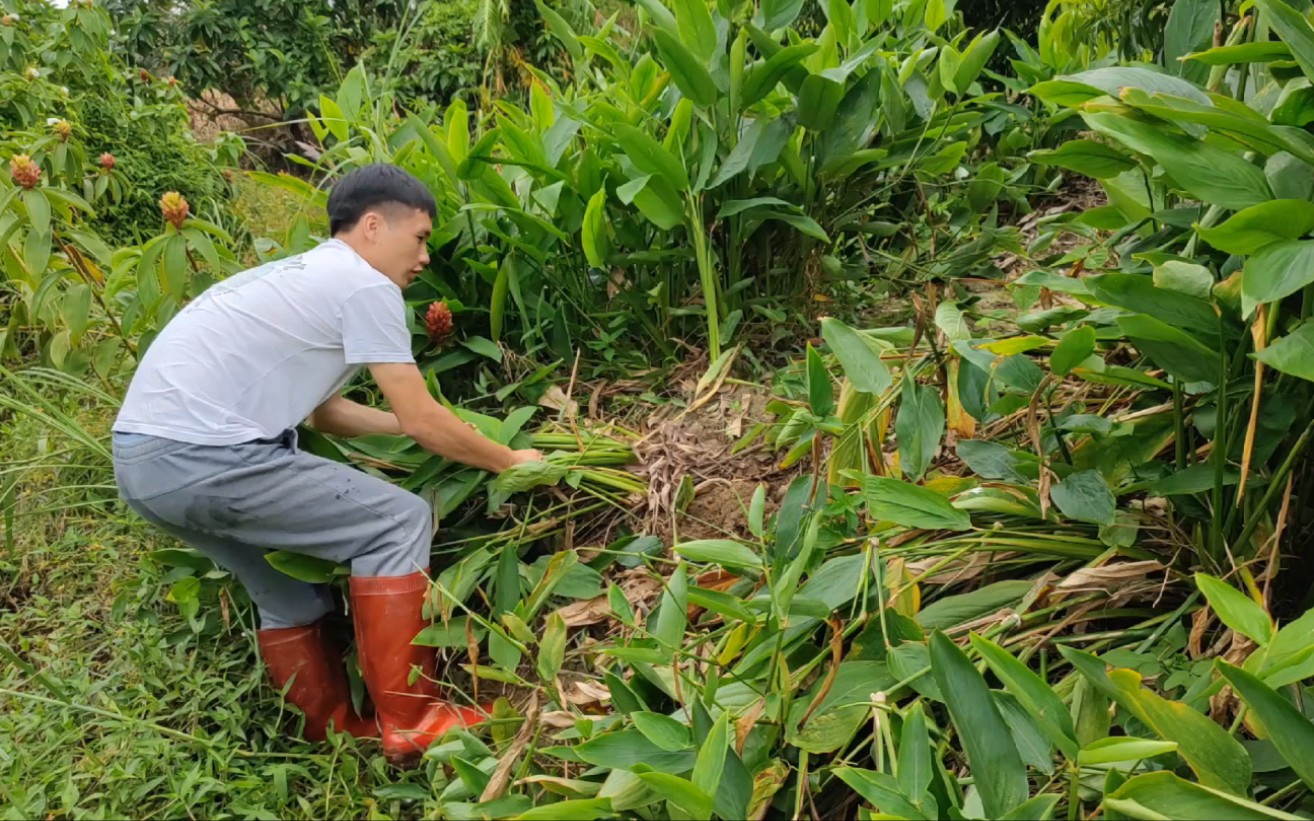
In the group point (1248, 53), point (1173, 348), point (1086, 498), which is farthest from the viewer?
point (1086, 498)

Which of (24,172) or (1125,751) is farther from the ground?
(24,172)

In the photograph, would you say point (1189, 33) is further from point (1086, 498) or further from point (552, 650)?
point (552, 650)

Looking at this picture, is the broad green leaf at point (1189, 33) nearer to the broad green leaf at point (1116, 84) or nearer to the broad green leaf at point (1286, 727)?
the broad green leaf at point (1116, 84)

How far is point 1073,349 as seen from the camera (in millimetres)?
1164

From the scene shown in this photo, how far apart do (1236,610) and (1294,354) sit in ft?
0.86

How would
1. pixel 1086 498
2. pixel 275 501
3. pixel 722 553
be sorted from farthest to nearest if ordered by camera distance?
pixel 275 501, pixel 722 553, pixel 1086 498

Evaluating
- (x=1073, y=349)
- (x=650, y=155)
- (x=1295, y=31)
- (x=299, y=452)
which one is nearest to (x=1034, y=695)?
(x=1073, y=349)

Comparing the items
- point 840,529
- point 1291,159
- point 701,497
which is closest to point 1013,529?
point 840,529

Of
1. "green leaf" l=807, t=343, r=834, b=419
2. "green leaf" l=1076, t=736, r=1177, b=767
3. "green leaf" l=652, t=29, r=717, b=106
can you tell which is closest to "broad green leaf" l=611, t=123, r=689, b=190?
"green leaf" l=652, t=29, r=717, b=106

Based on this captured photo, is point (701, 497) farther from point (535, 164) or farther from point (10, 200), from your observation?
point (10, 200)

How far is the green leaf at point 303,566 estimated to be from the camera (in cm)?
189

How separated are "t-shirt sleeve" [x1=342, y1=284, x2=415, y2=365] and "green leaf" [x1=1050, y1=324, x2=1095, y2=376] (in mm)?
1230

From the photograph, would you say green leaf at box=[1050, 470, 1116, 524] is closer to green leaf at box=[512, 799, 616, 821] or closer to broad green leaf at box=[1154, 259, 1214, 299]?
broad green leaf at box=[1154, 259, 1214, 299]

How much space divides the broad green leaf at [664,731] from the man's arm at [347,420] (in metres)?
1.21
